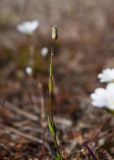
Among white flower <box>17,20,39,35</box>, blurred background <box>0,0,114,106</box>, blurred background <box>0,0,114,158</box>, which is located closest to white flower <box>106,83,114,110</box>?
blurred background <box>0,0,114,158</box>

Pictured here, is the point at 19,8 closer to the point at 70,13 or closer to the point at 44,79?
the point at 70,13

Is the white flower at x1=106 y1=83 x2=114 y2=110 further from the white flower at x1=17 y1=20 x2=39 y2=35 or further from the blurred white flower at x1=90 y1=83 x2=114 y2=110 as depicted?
the white flower at x1=17 y1=20 x2=39 y2=35

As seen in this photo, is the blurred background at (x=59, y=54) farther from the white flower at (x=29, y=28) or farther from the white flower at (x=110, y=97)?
the white flower at (x=110, y=97)

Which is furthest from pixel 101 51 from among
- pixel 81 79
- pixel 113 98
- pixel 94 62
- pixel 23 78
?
pixel 113 98

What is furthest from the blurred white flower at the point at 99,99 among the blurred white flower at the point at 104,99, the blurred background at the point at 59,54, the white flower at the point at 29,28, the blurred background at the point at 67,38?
the blurred background at the point at 67,38

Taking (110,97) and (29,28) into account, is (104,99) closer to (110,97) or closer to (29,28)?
(110,97)

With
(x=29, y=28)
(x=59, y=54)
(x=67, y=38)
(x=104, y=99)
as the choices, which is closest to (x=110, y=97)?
(x=104, y=99)

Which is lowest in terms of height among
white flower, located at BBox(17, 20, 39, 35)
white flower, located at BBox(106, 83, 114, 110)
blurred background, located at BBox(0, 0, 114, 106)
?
white flower, located at BBox(106, 83, 114, 110)

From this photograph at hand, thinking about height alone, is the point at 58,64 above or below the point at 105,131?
above
